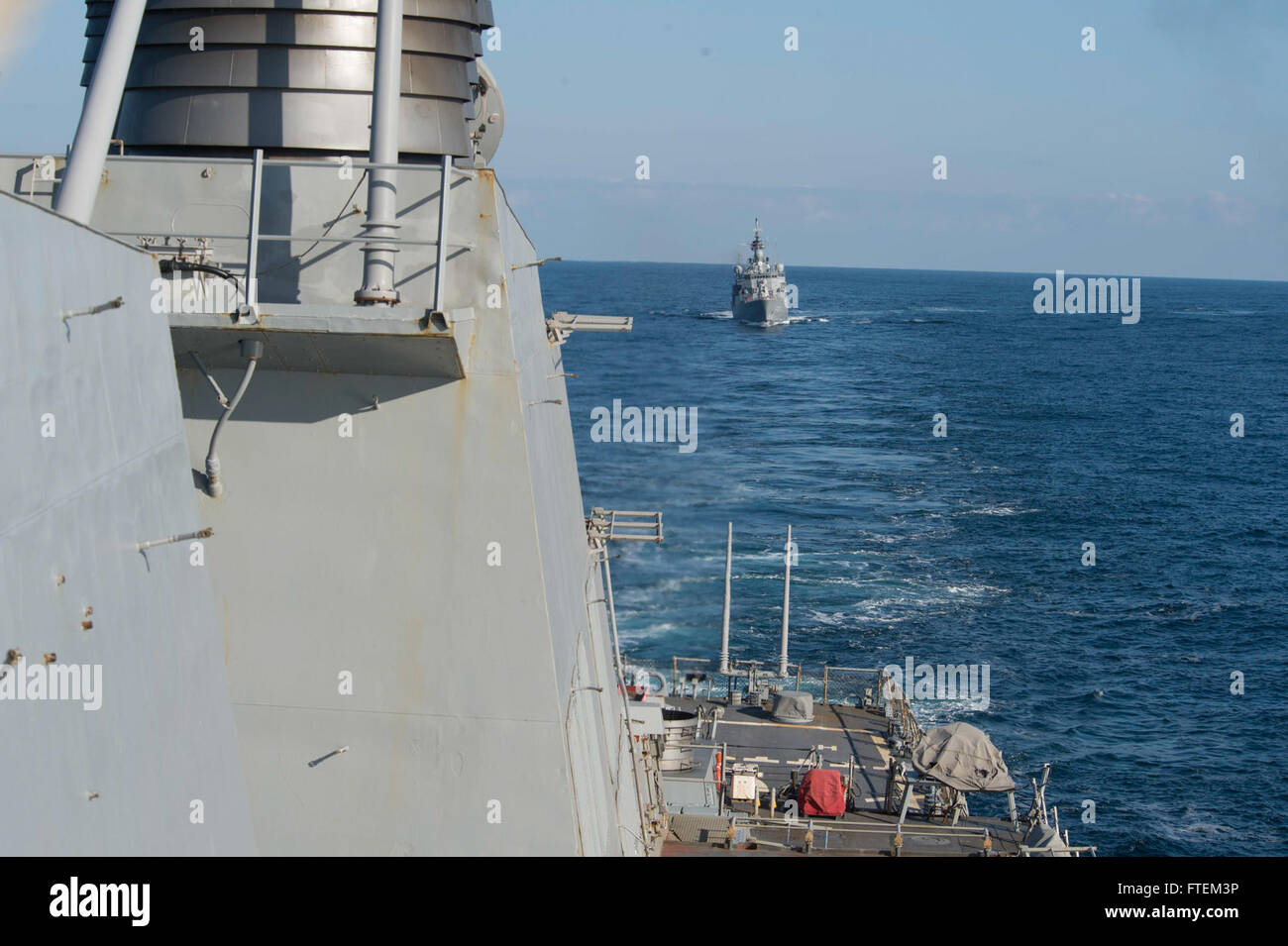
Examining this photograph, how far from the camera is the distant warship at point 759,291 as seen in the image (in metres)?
150

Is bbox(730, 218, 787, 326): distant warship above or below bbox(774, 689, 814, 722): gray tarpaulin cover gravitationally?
above

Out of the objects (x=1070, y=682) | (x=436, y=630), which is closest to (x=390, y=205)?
(x=436, y=630)

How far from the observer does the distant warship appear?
149500mm

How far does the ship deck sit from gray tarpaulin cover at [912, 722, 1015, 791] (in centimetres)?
92

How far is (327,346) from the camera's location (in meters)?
9.03

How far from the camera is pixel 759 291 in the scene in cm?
15012

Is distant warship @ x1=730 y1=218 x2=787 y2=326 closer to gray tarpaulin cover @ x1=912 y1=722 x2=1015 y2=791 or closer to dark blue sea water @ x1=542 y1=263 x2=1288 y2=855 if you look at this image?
dark blue sea water @ x1=542 y1=263 x2=1288 y2=855

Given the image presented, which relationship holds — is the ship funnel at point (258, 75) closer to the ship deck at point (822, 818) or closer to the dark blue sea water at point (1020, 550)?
the ship deck at point (822, 818)

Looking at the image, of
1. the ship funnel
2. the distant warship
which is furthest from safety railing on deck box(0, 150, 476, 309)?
the distant warship

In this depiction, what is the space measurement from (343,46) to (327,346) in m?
3.09

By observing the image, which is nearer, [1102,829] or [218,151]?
[218,151]

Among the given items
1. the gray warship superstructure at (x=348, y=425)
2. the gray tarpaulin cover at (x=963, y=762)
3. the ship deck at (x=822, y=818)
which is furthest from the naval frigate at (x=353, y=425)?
the gray tarpaulin cover at (x=963, y=762)

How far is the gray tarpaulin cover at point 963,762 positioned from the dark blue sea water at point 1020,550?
11.4m
